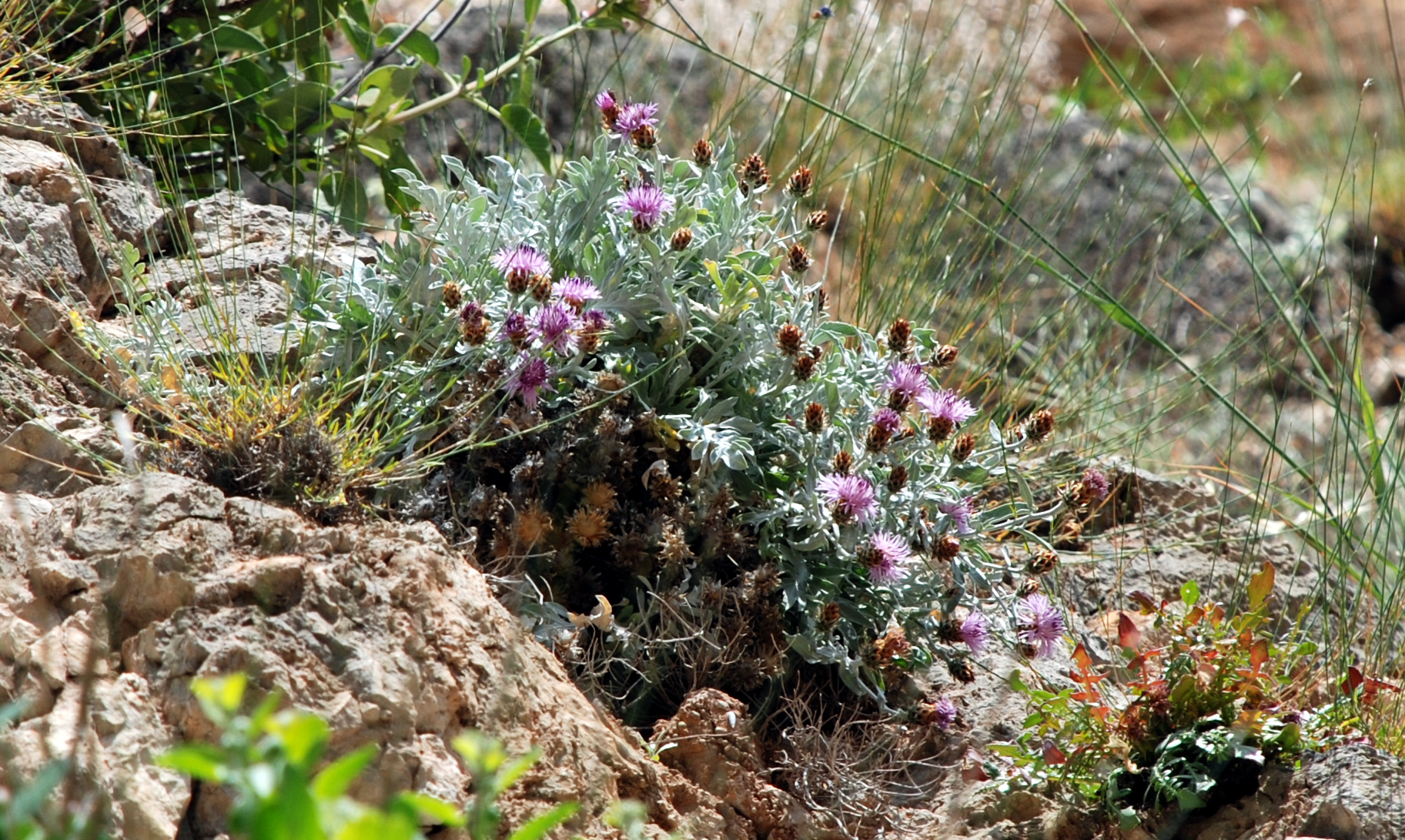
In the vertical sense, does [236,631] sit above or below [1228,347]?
below

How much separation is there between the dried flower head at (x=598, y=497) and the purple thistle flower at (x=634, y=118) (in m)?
0.66

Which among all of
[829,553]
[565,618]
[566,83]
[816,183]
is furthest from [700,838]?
[566,83]

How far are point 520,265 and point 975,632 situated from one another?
3.29 feet

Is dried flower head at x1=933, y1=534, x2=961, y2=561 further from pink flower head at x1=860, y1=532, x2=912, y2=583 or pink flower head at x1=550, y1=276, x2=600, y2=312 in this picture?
pink flower head at x1=550, y1=276, x2=600, y2=312

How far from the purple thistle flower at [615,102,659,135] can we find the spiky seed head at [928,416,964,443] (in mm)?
731

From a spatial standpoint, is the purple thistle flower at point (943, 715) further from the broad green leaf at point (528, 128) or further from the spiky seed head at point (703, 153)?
the broad green leaf at point (528, 128)

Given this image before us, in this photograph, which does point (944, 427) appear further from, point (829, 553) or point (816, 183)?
point (816, 183)

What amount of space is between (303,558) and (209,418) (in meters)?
0.36

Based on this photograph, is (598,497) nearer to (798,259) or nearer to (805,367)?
(805,367)

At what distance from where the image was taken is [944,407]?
225cm

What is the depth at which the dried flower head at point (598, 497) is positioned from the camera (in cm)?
223

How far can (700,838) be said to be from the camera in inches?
77.2

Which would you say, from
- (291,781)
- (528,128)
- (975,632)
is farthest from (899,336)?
(291,781)

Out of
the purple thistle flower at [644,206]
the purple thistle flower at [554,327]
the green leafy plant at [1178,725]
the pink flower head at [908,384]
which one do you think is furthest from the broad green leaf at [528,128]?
the green leafy plant at [1178,725]
